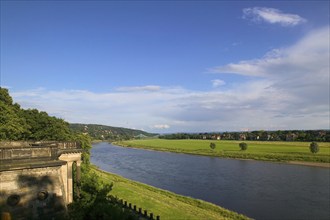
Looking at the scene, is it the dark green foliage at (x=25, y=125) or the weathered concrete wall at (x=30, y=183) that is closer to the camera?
the weathered concrete wall at (x=30, y=183)

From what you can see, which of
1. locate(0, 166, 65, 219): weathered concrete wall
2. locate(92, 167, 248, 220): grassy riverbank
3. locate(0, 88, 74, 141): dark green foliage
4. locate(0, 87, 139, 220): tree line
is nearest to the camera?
locate(0, 87, 139, 220): tree line

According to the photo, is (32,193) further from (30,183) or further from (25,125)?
(25,125)

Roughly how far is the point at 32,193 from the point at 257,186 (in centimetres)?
3884

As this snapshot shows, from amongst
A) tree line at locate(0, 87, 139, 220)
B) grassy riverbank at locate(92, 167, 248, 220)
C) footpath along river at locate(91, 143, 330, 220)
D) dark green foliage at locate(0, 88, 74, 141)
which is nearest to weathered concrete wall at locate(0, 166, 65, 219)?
tree line at locate(0, 87, 139, 220)

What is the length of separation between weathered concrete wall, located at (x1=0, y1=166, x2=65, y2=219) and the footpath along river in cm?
2301

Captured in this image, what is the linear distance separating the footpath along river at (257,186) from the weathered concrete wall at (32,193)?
23.0 meters

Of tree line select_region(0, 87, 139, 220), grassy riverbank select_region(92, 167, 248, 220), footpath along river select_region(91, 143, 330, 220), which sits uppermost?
tree line select_region(0, 87, 139, 220)

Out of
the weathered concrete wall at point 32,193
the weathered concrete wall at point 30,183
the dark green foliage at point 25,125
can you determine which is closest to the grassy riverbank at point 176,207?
the weathered concrete wall at point 32,193

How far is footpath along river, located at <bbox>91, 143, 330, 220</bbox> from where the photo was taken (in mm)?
34072

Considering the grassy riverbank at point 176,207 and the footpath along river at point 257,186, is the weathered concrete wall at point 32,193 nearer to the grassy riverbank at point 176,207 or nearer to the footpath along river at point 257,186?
the grassy riverbank at point 176,207

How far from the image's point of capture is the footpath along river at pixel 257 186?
34.1 metres

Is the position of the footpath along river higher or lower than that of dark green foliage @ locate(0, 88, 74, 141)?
lower

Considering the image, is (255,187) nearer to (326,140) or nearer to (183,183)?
(183,183)

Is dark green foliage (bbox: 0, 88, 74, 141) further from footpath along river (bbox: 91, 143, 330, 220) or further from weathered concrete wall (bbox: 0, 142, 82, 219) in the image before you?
weathered concrete wall (bbox: 0, 142, 82, 219)
